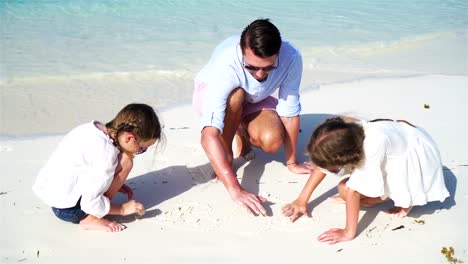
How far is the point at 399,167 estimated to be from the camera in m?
2.93

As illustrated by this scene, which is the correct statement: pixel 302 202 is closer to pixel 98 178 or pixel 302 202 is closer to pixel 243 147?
pixel 243 147

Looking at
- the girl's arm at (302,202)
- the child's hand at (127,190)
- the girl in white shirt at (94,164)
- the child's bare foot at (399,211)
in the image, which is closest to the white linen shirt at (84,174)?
the girl in white shirt at (94,164)

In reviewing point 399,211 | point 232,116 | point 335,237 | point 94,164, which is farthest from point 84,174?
point 399,211

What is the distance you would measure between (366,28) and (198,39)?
2.18m

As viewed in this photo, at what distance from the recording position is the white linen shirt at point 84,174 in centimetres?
288

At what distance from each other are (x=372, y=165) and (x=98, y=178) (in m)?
1.37

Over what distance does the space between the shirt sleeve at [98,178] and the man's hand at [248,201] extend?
682 millimetres

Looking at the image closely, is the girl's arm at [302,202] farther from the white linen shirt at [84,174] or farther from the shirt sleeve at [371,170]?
the white linen shirt at [84,174]

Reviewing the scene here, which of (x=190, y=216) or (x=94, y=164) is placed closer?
(x=94, y=164)

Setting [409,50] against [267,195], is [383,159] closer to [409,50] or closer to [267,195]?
[267,195]

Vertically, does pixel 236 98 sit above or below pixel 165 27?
above

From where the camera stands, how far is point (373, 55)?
607cm

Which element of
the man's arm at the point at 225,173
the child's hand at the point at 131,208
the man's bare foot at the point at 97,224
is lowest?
the man's bare foot at the point at 97,224

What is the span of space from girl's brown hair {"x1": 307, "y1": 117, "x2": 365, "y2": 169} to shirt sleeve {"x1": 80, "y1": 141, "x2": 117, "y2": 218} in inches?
39.9
